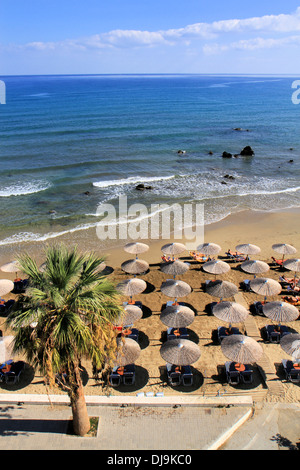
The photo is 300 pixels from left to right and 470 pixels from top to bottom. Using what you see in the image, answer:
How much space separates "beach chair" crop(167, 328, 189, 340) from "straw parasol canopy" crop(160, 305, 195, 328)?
0.93m

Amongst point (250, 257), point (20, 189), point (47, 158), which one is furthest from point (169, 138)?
point (250, 257)

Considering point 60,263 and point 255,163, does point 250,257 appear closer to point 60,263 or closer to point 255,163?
point 60,263

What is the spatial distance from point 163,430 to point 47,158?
122 ft

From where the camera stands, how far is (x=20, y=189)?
107 ft

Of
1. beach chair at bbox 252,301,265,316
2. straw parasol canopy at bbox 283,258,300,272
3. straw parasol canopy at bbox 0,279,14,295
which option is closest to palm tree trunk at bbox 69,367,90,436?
straw parasol canopy at bbox 0,279,14,295

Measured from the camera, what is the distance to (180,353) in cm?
1122

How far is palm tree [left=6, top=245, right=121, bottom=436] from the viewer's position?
275 inches

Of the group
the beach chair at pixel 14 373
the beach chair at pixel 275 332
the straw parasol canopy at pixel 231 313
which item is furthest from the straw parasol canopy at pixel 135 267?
the beach chair at pixel 14 373

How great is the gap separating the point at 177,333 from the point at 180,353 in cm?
246

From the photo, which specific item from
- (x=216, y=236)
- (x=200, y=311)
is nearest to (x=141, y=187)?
(x=216, y=236)

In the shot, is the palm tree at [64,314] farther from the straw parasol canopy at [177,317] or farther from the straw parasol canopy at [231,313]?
the straw parasol canopy at [231,313]

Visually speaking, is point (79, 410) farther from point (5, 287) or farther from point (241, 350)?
point (5, 287)

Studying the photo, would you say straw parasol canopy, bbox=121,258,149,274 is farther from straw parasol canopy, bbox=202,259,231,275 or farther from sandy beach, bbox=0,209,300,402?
straw parasol canopy, bbox=202,259,231,275

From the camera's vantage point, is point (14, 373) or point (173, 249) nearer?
point (14, 373)
